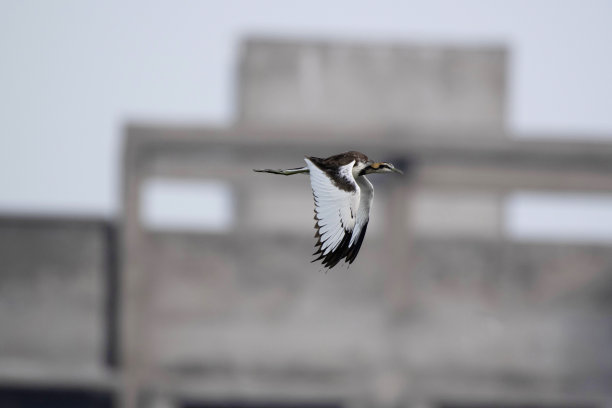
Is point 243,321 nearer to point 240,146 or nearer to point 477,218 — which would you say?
point 240,146

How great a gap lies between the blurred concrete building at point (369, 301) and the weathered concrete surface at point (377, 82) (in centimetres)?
1363

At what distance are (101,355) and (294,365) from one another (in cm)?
404

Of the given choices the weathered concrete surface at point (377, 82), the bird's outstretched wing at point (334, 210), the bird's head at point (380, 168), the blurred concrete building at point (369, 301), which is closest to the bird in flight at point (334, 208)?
the bird's outstretched wing at point (334, 210)

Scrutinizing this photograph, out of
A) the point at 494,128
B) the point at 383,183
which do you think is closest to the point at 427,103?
the point at 494,128

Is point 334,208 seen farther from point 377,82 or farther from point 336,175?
point 377,82

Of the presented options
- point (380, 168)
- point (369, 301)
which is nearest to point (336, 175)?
point (380, 168)

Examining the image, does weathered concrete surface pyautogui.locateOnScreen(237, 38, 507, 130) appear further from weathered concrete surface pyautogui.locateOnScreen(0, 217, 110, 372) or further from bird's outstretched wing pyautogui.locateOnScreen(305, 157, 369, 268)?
bird's outstretched wing pyautogui.locateOnScreen(305, 157, 369, 268)

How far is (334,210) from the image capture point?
7922 millimetres

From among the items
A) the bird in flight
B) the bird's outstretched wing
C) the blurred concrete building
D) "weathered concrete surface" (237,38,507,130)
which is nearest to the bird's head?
the bird in flight

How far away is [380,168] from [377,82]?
32.8 m

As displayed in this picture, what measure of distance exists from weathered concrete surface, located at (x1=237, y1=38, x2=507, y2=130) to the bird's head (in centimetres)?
3119

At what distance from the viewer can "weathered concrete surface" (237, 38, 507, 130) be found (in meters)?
39.9

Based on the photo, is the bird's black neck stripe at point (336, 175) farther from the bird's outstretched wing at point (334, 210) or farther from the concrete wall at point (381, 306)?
the concrete wall at point (381, 306)

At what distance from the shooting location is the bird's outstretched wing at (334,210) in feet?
25.7
